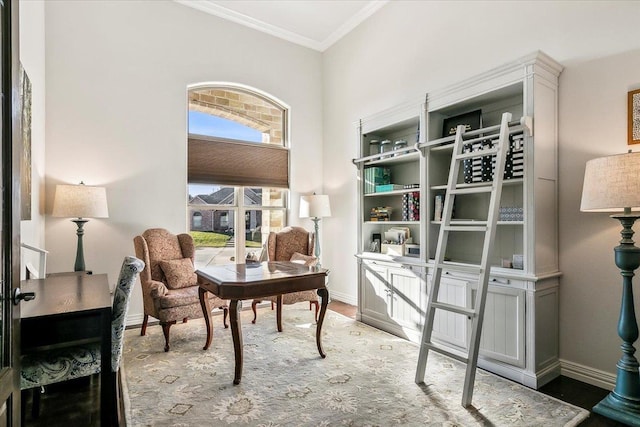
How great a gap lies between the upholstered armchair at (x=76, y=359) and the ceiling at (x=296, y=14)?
3.69 m

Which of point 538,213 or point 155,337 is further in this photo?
point 155,337

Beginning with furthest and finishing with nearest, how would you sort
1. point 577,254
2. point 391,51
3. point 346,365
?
point 391,51, point 346,365, point 577,254

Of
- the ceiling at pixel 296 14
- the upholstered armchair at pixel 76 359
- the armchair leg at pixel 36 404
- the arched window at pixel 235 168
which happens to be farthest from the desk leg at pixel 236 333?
the ceiling at pixel 296 14

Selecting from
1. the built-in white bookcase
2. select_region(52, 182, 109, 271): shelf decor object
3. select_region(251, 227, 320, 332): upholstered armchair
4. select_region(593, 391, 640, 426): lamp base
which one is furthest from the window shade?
select_region(593, 391, 640, 426): lamp base

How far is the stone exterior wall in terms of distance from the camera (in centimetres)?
447

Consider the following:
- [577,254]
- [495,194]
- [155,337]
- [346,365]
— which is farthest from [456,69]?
[155,337]

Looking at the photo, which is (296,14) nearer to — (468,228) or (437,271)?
(468,228)

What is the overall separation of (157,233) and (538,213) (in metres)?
3.55

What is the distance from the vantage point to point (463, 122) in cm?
311

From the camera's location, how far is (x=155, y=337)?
3.41 meters

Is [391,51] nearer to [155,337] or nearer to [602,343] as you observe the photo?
[602,343]

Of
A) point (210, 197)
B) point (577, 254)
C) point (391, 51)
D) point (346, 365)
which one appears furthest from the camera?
point (210, 197)

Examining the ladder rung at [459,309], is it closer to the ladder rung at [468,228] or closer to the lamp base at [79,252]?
the ladder rung at [468,228]

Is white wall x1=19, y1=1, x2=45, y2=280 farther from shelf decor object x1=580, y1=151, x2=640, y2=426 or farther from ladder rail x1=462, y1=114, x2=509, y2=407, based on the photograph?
shelf decor object x1=580, y1=151, x2=640, y2=426
